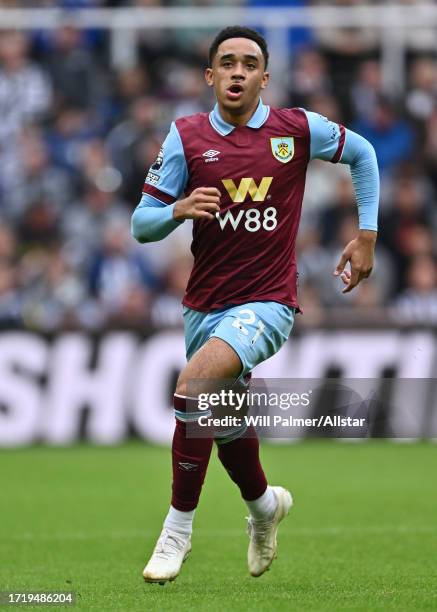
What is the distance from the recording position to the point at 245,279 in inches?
261

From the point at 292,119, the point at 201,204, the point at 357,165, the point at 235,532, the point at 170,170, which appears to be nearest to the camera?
the point at 201,204

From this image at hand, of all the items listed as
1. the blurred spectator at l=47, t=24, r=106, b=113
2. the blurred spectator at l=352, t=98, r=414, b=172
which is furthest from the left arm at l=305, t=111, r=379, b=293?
the blurred spectator at l=47, t=24, r=106, b=113

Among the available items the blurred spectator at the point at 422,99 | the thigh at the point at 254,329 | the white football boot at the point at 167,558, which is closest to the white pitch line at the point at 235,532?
the white football boot at the point at 167,558

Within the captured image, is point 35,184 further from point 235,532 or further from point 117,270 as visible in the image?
point 235,532

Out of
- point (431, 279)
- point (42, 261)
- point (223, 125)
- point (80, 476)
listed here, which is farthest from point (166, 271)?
point (223, 125)

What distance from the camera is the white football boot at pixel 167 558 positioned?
6379 millimetres

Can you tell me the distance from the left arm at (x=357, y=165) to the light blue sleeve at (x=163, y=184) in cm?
68

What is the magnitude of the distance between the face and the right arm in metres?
0.30

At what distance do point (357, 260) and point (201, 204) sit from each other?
935mm

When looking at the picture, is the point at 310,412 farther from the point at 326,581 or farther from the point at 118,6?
the point at 118,6

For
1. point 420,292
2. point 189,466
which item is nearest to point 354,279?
point 189,466

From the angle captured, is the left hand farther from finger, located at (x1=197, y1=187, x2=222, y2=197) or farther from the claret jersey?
finger, located at (x1=197, y1=187, x2=222, y2=197)

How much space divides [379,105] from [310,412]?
36.0 feet

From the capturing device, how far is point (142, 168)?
16344mm
